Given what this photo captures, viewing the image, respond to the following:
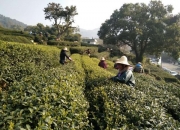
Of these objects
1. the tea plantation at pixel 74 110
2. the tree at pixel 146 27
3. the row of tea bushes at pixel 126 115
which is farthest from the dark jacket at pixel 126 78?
the tree at pixel 146 27

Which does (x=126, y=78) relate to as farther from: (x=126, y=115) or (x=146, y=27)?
(x=146, y=27)

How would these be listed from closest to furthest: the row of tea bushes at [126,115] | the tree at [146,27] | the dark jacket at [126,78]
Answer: the row of tea bushes at [126,115]
the dark jacket at [126,78]
the tree at [146,27]

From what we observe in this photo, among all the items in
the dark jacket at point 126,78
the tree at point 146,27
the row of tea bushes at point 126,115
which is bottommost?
the row of tea bushes at point 126,115

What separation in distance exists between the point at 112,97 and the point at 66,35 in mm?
66336

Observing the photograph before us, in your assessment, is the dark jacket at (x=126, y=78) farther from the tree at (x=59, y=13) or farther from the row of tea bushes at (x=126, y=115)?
the tree at (x=59, y=13)

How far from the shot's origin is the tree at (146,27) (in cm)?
3391

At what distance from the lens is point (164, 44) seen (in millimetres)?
34344

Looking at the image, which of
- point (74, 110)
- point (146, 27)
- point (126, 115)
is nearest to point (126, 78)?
point (126, 115)

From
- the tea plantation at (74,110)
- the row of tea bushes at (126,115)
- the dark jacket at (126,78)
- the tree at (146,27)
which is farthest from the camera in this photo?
the tree at (146,27)

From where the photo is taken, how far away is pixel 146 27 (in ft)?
118

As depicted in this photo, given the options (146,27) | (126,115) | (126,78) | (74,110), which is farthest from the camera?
(146,27)

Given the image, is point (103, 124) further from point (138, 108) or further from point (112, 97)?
point (112, 97)

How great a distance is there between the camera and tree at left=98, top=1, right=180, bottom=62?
3391cm

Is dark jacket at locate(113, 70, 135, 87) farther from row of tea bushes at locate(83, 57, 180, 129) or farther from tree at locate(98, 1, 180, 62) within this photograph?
tree at locate(98, 1, 180, 62)
